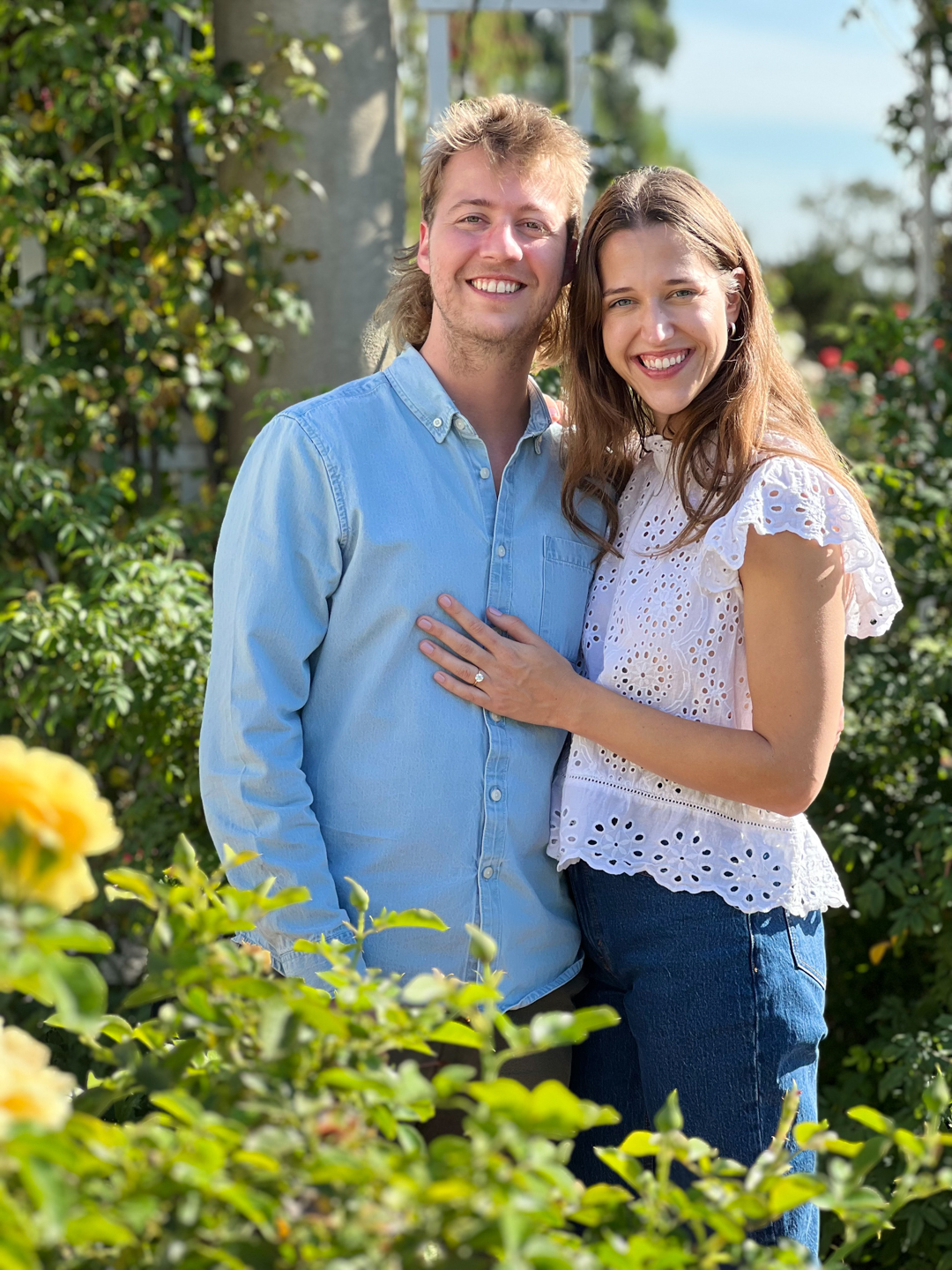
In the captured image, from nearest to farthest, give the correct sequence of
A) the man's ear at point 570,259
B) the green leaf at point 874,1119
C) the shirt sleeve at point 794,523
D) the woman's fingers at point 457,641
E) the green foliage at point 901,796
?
the green leaf at point 874,1119 → the shirt sleeve at point 794,523 → the woman's fingers at point 457,641 → the man's ear at point 570,259 → the green foliage at point 901,796

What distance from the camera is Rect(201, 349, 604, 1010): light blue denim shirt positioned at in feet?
5.77

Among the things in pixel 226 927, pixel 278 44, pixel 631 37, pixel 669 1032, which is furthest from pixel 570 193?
pixel 631 37

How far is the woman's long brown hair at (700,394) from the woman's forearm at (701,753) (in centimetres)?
27

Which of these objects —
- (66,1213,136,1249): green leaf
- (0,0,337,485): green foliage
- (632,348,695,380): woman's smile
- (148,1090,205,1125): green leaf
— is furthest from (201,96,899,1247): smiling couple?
(0,0,337,485): green foliage

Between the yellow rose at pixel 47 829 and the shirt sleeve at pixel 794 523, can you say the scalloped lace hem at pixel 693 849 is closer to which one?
the shirt sleeve at pixel 794 523

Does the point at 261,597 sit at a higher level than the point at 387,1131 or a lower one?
higher

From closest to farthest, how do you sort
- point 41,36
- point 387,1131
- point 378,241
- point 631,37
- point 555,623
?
point 387,1131 < point 555,623 < point 41,36 < point 378,241 < point 631,37

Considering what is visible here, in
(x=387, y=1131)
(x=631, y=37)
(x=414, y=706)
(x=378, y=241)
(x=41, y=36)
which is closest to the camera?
(x=387, y=1131)

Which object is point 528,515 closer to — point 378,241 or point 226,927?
point 226,927

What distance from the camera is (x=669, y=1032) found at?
1.78 metres

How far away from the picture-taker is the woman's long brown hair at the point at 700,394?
1.83 metres

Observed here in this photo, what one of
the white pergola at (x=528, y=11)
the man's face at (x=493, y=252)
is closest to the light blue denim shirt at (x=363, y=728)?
the man's face at (x=493, y=252)

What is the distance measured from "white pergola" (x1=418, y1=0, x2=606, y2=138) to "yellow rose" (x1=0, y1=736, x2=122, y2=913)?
313 cm

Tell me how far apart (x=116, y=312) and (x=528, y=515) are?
1878 mm
